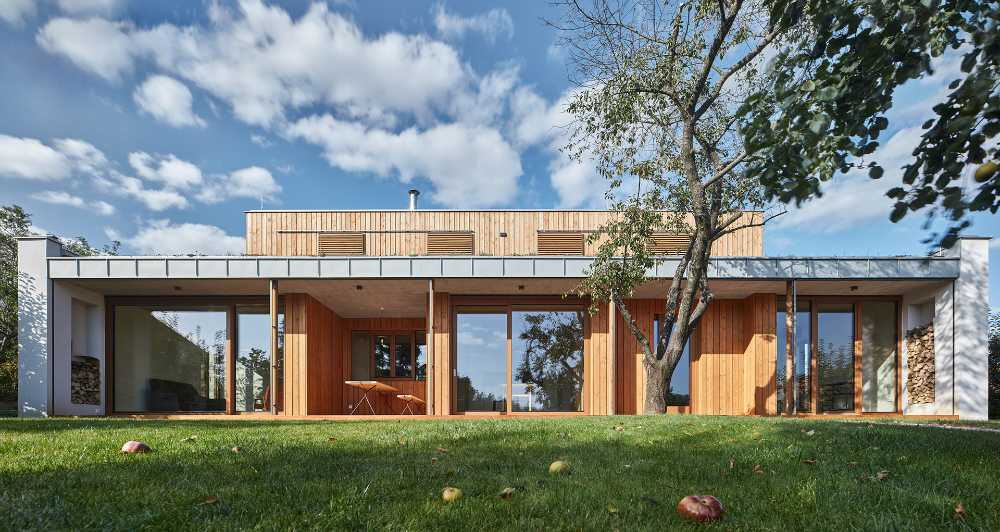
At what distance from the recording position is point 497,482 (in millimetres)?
2750

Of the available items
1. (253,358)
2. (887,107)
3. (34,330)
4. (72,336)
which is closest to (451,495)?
(887,107)

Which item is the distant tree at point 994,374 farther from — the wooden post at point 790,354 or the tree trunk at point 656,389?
the tree trunk at point 656,389

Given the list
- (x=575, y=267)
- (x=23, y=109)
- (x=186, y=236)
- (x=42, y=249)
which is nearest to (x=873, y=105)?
(x=575, y=267)

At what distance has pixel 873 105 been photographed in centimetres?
205

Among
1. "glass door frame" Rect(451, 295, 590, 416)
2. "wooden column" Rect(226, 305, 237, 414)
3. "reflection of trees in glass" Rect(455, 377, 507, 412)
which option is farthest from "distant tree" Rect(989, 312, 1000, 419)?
"wooden column" Rect(226, 305, 237, 414)

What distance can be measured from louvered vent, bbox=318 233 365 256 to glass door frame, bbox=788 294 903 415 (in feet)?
36.8

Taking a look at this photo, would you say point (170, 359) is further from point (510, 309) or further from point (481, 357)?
point (510, 309)

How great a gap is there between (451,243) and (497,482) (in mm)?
12008

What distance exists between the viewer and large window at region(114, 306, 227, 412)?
41.2ft

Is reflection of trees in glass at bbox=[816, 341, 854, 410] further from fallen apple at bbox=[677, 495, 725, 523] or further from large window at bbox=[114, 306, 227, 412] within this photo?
large window at bbox=[114, 306, 227, 412]

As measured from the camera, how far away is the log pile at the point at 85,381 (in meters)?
11.4

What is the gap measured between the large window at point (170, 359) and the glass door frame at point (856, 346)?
13642 mm

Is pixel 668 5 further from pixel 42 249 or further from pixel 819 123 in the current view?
pixel 42 249

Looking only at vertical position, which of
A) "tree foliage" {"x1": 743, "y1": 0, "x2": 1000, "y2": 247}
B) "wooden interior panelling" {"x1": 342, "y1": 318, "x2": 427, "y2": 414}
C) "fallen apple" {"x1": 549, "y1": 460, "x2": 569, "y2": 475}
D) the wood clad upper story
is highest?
the wood clad upper story
